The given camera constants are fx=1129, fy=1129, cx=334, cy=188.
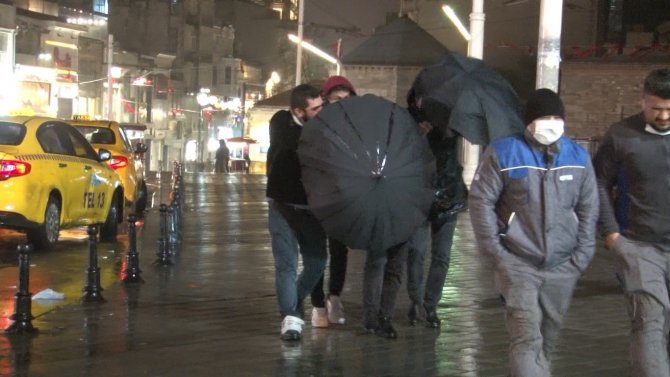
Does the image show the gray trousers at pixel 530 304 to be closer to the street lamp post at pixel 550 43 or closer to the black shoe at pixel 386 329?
the black shoe at pixel 386 329

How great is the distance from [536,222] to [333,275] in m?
3.24

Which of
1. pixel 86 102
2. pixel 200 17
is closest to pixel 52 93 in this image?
pixel 86 102

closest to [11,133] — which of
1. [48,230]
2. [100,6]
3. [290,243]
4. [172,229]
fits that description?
[48,230]

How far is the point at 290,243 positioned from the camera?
838 cm

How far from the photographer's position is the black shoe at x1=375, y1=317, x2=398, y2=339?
8.58 m

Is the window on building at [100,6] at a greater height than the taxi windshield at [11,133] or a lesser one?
greater

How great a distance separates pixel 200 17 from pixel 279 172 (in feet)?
289

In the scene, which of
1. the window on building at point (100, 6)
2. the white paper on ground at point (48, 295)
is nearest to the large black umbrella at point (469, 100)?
the white paper on ground at point (48, 295)

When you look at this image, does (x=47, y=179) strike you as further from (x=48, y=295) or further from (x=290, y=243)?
(x=290, y=243)

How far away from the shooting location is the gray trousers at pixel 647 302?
630 centimetres

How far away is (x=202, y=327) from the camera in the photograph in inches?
359

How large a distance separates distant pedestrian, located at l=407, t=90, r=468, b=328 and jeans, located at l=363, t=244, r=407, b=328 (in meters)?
0.22

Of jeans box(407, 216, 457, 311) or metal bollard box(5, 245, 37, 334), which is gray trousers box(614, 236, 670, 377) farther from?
metal bollard box(5, 245, 37, 334)

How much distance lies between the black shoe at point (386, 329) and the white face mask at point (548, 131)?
9.27ft
